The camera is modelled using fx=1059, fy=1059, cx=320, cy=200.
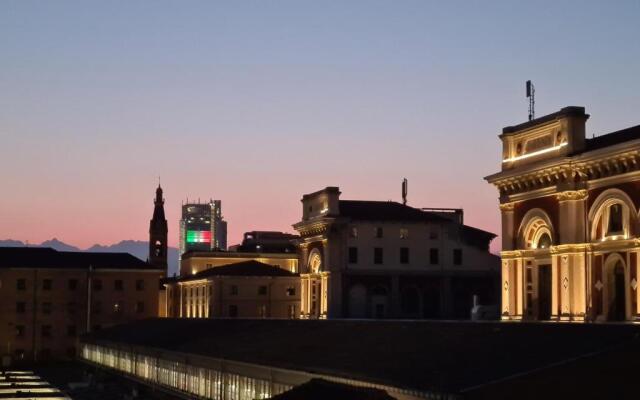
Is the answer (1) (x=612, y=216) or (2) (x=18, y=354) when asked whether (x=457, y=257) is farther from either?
(2) (x=18, y=354)

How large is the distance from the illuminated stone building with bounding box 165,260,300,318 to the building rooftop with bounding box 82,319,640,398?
4967 cm

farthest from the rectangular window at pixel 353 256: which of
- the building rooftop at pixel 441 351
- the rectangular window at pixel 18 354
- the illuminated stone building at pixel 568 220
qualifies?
the rectangular window at pixel 18 354

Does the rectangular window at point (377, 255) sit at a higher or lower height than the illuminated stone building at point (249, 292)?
higher

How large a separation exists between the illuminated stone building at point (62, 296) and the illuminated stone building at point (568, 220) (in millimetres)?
74248

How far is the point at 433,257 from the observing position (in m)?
108

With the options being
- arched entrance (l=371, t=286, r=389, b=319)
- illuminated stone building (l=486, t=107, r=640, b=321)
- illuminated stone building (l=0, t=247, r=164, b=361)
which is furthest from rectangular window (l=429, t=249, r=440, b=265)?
illuminated stone building (l=0, t=247, r=164, b=361)

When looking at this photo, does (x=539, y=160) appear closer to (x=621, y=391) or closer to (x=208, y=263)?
(x=621, y=391)

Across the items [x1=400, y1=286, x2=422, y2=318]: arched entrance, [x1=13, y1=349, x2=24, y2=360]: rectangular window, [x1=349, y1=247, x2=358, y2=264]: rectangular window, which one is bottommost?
[x1=13, y1=349, x2=24, y2=360]: rectangular window

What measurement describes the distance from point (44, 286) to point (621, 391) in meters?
106

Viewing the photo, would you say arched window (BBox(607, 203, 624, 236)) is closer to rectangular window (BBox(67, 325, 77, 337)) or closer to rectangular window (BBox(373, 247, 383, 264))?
rectangular window (BBox(373, 247, 383, 264))

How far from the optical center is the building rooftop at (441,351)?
3709 cm

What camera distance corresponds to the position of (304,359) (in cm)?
5478

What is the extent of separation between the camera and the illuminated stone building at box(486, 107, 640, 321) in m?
59.3

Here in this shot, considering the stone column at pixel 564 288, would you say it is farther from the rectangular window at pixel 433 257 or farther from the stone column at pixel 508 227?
the rectangular window at pixel 433 257
